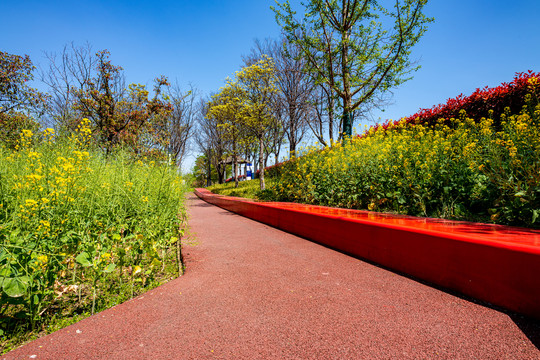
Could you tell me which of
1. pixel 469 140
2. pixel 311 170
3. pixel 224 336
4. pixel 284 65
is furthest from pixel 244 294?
pixel 284 65

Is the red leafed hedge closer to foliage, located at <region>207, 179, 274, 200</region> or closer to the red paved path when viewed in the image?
the red paved path

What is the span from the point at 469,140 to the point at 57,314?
5.17m

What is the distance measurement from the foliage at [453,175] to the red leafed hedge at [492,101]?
30 cm

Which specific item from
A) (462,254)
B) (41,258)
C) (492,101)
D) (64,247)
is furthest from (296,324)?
(492,101)

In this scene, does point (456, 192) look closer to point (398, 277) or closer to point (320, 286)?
point (398, 277)

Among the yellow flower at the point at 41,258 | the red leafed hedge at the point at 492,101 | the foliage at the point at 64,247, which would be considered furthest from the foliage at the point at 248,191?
the yellow flower at the point at 41,258

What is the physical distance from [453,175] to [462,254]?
1.92 meters

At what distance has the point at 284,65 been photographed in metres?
15.3

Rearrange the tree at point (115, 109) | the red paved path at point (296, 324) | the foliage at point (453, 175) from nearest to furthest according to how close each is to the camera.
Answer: the red paved path at point (296, 324) → the foliage at point (453, 175) → the tree at point (115, 109)

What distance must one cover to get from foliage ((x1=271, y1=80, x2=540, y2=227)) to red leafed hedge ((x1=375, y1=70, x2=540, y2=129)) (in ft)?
0.97

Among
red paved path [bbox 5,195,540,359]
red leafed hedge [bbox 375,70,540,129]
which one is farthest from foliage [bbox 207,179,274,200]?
red paved path [bbox 5,195,540,359]

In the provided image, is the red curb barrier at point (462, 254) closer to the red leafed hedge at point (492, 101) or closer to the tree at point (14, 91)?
the red leafed hedge at point (492, 101)

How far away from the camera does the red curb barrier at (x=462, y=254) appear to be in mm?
1766

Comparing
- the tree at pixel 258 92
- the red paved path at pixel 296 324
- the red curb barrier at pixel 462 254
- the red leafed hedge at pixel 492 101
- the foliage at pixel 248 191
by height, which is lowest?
the red paved path at pixel 296 324
